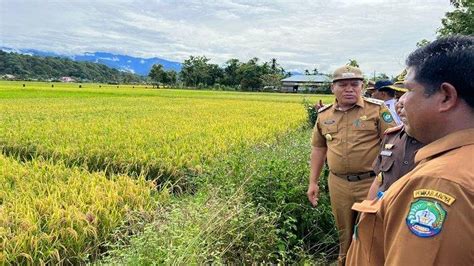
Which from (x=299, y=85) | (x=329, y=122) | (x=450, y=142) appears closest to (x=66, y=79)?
(x=299, y=85)

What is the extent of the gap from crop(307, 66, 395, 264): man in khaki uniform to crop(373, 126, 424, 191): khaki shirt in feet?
2.04

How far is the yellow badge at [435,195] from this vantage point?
0.90 metres

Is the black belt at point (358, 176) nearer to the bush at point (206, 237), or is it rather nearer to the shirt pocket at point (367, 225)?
the bush at point (206, 237)

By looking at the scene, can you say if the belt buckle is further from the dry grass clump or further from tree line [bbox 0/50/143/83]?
tree line [bbox 0/50/143/83]

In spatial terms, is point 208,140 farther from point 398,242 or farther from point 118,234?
point 398,242

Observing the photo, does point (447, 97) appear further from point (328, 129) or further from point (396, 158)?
point (328, 129)

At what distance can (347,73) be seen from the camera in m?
3.27

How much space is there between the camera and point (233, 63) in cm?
7538

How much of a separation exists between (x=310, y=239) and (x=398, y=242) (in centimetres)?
323

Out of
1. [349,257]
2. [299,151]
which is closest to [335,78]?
[349,257]

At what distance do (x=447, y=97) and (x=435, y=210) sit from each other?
12.1 inches

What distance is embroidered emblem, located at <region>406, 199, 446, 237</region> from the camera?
0.90 metres

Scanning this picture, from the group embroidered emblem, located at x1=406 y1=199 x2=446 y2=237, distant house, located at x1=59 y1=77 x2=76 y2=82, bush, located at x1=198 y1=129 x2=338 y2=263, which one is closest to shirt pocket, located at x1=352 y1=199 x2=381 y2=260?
embroidered emblem, located at x1=406 y1=199 x2=446 y2=237

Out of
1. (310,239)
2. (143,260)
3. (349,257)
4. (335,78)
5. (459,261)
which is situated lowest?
(310,239)
